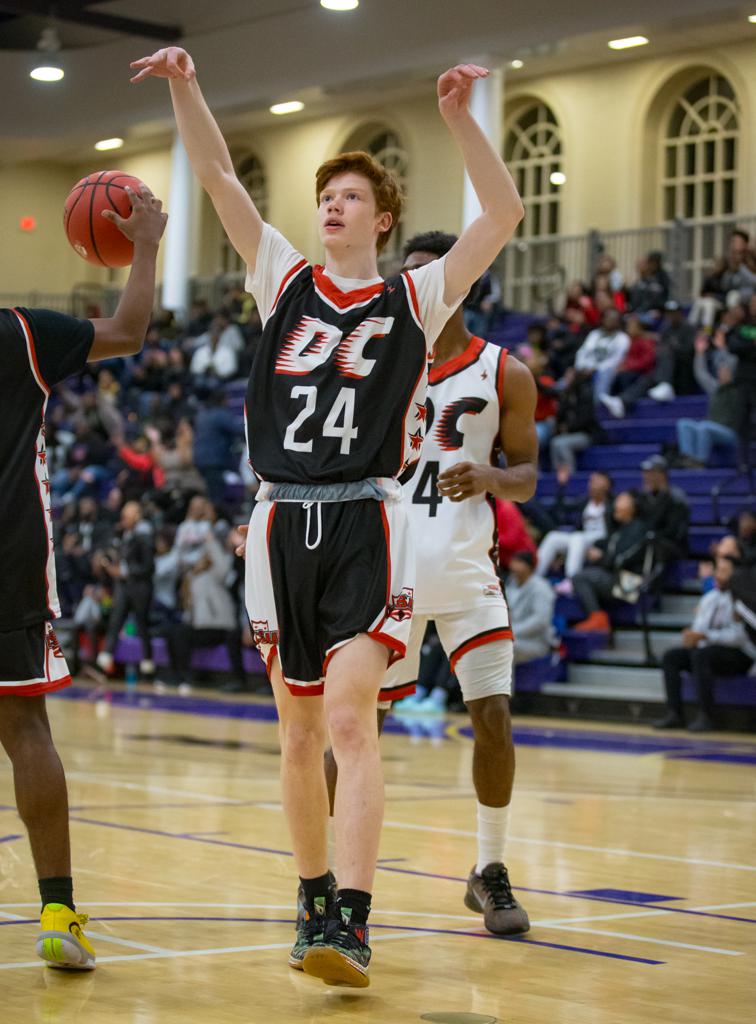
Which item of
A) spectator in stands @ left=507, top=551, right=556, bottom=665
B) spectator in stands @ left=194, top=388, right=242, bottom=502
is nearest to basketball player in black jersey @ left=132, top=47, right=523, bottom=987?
spectator in stands @ left=507, top=551, right=556, bottom=665

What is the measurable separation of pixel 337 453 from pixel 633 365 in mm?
13182

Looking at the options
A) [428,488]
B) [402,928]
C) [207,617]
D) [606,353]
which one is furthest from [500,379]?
[606,353]

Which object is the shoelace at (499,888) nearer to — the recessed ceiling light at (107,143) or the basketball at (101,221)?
the basketball at (101,221)

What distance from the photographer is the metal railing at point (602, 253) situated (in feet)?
66.0

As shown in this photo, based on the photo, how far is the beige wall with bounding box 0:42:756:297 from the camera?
2244 cm

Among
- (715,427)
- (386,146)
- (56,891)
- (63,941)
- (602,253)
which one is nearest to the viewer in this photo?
(63,941)

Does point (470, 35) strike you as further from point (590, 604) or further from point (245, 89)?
point (590, 604)

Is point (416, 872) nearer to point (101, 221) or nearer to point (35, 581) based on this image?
point (35, 581)

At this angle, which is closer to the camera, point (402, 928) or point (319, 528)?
point (319, 528)

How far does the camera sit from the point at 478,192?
3.87m

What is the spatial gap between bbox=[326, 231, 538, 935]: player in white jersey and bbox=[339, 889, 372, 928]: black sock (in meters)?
0.93

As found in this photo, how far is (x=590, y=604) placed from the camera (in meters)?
13.8

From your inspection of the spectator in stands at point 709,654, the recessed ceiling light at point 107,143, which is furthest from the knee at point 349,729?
the recessed ceiling light at point 107,143

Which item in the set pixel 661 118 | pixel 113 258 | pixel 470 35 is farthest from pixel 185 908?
pixel 661 118
